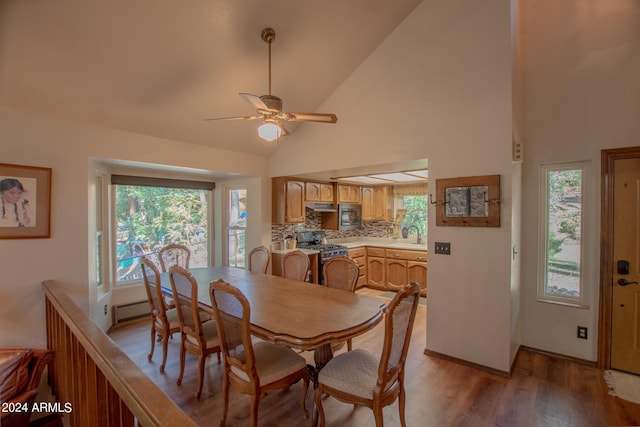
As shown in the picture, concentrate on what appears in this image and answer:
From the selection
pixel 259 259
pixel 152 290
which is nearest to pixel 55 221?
pixel 152 290

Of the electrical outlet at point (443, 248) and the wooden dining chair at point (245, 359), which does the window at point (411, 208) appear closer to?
the electrical outlet at point (443, 248)

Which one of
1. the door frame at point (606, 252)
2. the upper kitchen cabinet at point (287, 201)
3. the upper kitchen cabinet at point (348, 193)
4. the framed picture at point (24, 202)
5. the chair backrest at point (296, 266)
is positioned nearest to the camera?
the framed picture at point (24, 202)

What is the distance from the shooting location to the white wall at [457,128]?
2566 millimetres

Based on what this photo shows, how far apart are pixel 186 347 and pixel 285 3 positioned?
312 centimetres

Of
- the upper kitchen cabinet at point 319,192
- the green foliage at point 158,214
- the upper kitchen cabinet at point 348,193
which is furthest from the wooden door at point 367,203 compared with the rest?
the green foliage at point 158,214

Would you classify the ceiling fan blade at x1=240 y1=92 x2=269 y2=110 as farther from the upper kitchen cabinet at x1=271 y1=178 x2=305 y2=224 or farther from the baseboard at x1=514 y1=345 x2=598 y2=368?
the baseboard at x1=514 y1=345 x2=598 y2=368

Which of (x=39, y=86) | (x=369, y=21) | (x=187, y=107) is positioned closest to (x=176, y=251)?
(x=187, y=107)

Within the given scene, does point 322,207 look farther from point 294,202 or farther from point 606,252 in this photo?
point 606,252

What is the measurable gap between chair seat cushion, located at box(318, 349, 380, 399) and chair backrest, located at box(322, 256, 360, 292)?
0.71 meters

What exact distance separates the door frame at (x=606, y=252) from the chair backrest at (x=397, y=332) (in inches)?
92.8

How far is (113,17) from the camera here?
2.18 m

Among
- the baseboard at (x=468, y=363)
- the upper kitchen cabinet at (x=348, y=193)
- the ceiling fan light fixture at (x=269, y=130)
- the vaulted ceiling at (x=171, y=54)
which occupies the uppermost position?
the vaulted ceiling at (x=171, y=54)

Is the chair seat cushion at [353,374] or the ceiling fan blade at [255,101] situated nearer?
the chair seat cushion at [353,374]

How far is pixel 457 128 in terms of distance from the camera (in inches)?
110
